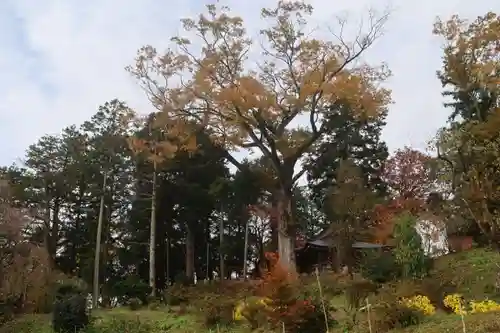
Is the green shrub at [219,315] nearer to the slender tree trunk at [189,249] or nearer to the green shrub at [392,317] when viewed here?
the green shrub at [392,317]

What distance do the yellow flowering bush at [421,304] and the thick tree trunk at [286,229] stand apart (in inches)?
327

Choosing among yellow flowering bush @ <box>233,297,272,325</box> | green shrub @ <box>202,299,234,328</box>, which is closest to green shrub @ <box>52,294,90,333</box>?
green shrub @ <box>202,299,234,328</box>

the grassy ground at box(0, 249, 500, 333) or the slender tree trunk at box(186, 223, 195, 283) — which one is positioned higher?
the slender tree trunk at box(186, 223, 195, 283)

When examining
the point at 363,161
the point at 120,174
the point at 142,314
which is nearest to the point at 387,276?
the point at 142,314

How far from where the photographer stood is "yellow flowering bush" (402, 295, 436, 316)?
384 inches

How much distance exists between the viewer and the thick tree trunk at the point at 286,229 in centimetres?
1856

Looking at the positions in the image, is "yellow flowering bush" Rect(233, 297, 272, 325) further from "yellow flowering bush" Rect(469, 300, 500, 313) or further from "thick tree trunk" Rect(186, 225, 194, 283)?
"thick tree trunk" Rect(186, 225, 194, 283)

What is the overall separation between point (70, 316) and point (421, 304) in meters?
8.42

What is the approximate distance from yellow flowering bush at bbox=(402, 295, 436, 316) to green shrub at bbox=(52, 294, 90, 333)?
26.1 ft

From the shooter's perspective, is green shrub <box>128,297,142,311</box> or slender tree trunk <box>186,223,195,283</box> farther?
slender tree trunk <box>186,223,195,283</box>

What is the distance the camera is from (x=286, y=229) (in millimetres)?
18672

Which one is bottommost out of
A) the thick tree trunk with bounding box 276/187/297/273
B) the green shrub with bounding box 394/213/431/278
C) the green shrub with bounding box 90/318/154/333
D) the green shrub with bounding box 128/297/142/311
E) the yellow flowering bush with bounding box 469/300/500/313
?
the green shrub with bounding box 90/318/154/333

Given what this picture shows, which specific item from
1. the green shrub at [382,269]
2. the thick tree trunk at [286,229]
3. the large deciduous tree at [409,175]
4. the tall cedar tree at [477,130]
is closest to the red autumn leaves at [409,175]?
the large deciduous tree at [409,175]

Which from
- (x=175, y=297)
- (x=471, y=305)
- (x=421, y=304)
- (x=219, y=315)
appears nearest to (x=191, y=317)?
Result: (x=219, y=315)
